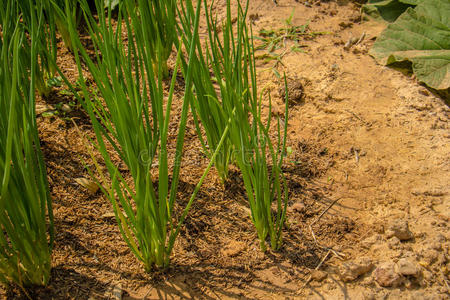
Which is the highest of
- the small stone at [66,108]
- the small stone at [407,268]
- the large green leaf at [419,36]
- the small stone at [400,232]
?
the large green leaf at [419,36]

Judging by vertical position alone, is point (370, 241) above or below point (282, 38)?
below

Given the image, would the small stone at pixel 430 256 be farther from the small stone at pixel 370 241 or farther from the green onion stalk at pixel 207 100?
the green onion stalk at pixel 207 100

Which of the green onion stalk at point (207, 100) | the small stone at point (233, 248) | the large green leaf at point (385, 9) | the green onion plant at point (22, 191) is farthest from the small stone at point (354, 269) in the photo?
the large green leaf at point (385, 9)

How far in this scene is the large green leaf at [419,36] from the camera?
7.66ft

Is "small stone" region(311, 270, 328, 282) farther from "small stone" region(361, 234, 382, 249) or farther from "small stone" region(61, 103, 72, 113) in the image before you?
"small stone" region(61, 103, 72, 113)

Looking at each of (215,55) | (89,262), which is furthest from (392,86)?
(89,262)

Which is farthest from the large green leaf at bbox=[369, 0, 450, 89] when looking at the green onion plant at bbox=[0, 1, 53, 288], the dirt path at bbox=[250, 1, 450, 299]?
the green onion plant at bbox=[0, 1, 53, 288]

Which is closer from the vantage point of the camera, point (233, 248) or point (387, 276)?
point (387, 276)

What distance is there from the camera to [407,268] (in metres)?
1.42

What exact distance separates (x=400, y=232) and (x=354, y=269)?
8.9 inches

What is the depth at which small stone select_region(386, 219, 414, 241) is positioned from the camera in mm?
1533

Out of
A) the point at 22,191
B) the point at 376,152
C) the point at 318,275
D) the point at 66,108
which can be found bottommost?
the point at 318,275

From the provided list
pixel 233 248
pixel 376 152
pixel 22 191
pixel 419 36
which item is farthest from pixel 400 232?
pixel 419 36

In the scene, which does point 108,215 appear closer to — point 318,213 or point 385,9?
point 318,213
